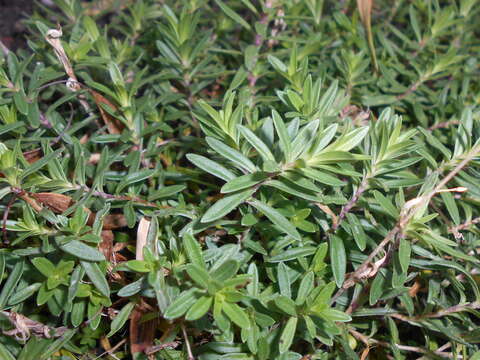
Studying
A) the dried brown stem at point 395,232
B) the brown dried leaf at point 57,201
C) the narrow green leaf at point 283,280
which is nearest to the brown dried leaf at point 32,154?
the brown dried leaf at point 57,201

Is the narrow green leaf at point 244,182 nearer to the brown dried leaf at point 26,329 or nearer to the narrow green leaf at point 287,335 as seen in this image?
the narrow green leaf at point 287,335

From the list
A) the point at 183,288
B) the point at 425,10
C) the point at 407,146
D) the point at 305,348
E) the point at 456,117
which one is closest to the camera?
the point at 183,288

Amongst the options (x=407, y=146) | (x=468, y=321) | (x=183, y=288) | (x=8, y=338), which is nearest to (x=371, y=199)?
(x=407, y=146)

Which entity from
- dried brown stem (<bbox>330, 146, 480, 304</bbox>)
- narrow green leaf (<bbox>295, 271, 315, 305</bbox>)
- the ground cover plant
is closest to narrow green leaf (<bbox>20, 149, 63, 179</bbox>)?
the ground cover plant

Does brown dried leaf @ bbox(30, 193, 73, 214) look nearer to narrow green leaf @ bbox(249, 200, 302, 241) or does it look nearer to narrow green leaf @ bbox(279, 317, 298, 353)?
narrow green leaf @ bbox(249, 200, 302, 241)

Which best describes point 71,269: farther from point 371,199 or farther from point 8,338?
point 371,199

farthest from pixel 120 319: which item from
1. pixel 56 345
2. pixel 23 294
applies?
pixel 23 294
